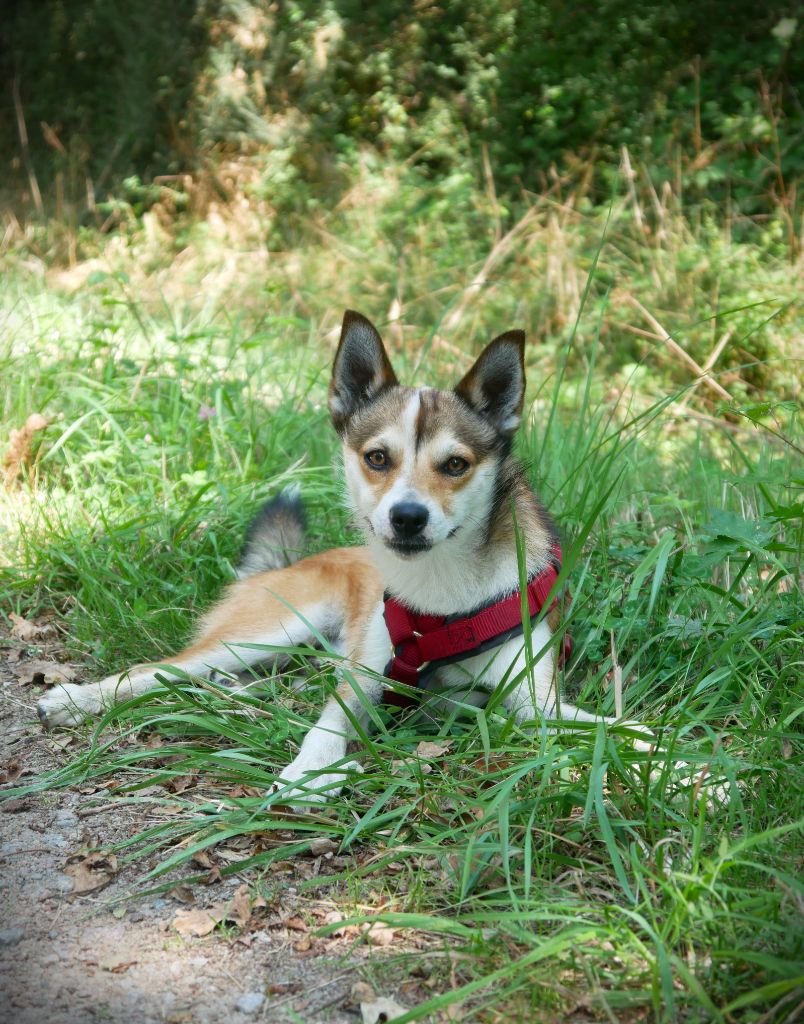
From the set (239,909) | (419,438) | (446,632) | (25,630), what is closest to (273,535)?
(25,630)

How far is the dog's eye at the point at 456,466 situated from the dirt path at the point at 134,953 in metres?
1.21

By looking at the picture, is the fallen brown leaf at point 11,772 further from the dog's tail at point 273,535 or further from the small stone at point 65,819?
the dog's tail at point 273,535

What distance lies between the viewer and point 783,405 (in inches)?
108

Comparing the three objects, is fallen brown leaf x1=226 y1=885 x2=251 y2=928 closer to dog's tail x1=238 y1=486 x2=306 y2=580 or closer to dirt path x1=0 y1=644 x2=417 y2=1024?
dirt path x1=0 y1=644 x2=417 y2=1024

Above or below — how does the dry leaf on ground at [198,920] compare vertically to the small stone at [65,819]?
above

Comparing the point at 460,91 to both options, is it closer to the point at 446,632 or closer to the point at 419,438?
the point at 419,438

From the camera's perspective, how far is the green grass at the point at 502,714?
72.8 inches

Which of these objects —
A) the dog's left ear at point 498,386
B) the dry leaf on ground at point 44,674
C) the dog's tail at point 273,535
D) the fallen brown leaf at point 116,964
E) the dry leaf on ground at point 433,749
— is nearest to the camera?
the fallen brown leaf at point 116,964

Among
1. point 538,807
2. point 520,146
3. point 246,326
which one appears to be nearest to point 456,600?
point 538,807

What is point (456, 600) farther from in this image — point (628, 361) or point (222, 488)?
point (628, 361)

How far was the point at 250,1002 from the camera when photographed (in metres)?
1.88

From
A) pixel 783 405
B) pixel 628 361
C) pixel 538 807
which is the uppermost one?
pixel 783 405

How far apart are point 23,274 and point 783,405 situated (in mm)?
6982

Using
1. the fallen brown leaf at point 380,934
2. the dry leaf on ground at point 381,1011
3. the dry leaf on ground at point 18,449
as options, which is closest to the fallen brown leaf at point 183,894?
the fallen brown leaf at point 380,934
